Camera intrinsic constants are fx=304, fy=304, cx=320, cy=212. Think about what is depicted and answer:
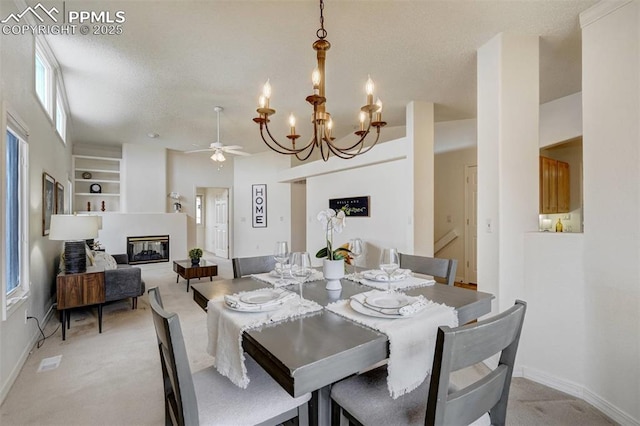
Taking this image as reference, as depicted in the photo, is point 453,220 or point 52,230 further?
point 453,220

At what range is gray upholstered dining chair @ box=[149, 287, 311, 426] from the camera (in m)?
1.04

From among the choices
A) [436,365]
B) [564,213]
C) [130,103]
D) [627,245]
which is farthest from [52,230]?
[564,213]

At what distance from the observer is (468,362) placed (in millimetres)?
950

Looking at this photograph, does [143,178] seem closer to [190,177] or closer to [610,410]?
[190,177]

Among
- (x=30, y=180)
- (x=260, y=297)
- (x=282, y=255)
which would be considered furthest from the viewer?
(x=30, y=180)

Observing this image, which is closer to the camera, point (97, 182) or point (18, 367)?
point (18, 367)

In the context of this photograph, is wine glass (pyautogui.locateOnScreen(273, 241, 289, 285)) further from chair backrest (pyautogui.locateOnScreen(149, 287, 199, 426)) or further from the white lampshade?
the white lampshade

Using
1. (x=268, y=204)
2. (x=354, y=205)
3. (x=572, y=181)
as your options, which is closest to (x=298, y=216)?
(x=268, y=204)

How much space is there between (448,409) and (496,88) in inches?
97.0

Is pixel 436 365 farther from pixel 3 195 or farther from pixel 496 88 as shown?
pixel 3 195

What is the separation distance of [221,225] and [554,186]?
7914 mm

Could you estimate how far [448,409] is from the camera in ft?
3.10

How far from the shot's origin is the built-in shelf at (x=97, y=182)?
7051 millimetres

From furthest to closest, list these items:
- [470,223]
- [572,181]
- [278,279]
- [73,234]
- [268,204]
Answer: [268,204] < [470,223] < [572,181] < [73,234] < [278,279]
